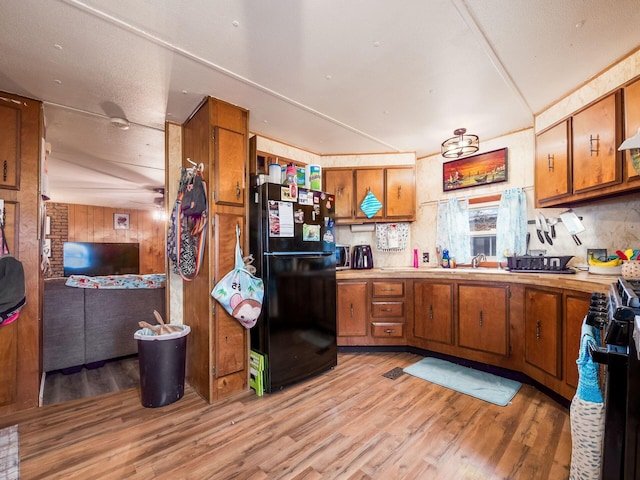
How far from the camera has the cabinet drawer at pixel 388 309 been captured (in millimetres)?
3252

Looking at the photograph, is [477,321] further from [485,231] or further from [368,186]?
[368,186]

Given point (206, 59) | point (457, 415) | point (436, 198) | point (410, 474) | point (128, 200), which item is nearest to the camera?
point (410, 474)

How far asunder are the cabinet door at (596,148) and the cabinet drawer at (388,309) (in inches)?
72.4

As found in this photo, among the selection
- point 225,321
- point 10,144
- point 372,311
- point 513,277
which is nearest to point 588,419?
point 513,277

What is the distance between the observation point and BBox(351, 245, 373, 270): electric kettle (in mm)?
3680

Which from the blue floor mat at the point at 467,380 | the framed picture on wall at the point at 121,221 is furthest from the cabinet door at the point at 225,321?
the framed picture on wall at the point at 121,221

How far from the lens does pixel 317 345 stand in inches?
105

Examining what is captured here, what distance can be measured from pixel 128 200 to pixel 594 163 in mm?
7660

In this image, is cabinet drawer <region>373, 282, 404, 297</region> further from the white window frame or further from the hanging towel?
the hanging towel

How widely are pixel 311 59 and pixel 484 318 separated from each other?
2551 mm

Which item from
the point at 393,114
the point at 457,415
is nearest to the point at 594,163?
the point at 393,114

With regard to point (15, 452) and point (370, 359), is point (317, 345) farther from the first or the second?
point (15, 452)

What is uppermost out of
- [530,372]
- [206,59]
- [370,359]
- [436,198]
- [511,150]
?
[206,59]

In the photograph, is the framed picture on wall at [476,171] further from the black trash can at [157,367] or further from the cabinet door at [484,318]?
the black trash can at [157,367]
